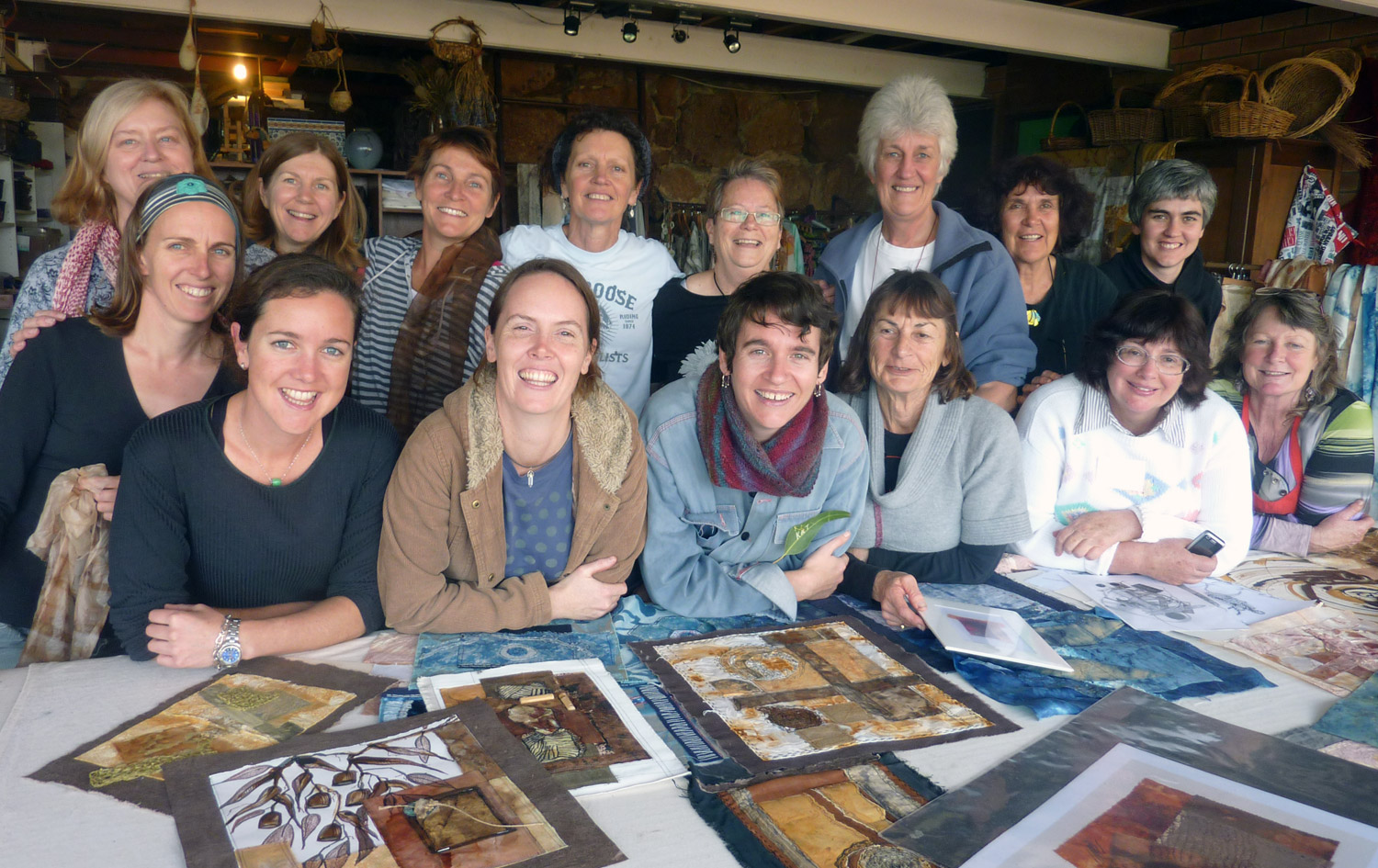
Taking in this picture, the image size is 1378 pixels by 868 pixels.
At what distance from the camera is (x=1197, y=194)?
3135 millimetres

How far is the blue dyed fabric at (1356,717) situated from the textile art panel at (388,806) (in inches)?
50.4

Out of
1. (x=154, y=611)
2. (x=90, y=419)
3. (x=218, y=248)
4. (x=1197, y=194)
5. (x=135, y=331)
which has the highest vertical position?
(x=1197, y=194)

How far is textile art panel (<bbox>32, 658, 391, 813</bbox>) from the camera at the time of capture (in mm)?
1285

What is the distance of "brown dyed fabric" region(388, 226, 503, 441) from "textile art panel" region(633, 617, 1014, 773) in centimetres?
107

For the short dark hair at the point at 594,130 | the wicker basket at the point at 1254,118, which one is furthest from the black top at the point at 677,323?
the wicker basket at the point at 1254,118

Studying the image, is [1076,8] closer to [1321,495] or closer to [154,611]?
[1321,495]

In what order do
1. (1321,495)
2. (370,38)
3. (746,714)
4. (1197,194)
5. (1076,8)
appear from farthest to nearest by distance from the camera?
(370,38)
(1076,8)
(1197,194)
(1321,495)
(746,714)

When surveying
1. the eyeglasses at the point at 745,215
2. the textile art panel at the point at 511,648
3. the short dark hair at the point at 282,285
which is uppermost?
the eyeglasses at the point at 745,215

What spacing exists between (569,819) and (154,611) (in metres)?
0.89

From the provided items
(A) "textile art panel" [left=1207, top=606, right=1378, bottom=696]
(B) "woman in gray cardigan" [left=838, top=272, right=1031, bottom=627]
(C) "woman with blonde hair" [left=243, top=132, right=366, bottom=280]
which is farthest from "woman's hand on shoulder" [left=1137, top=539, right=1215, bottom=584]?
Answer: (C) "woman with blonde hair" [left=243, top=132, right=366, bottom=280]

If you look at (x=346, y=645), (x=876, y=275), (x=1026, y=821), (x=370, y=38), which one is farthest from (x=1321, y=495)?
(x=370, y=38)

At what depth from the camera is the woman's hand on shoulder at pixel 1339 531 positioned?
8.68 feet

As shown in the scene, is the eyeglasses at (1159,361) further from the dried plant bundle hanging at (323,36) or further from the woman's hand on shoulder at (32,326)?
the dried plant bundle hanging at (323,36)

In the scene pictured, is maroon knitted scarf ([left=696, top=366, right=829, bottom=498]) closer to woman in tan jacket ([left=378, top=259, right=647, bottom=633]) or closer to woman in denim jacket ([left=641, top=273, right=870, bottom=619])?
woman in denim jacket ([left=641, top=273, right=870, bottom=619])
